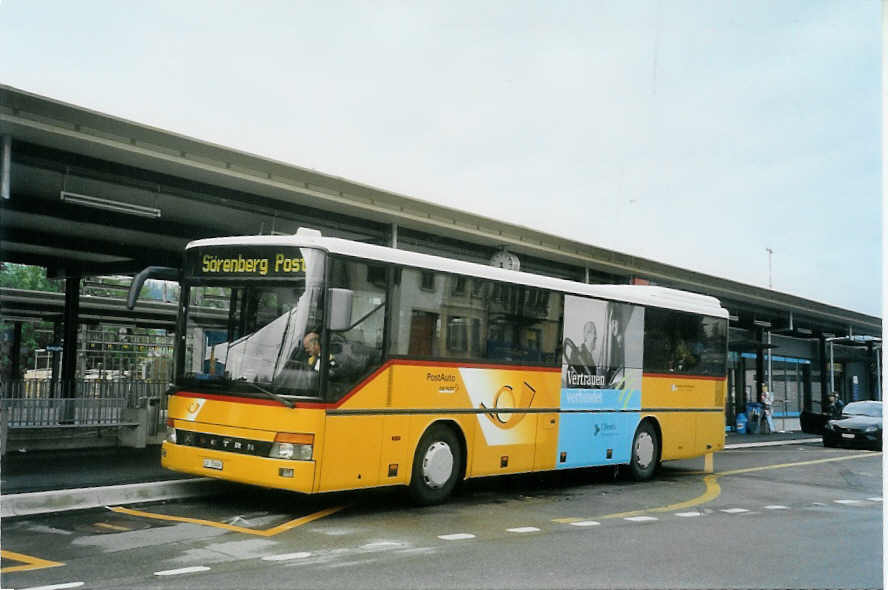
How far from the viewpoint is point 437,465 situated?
1182cm

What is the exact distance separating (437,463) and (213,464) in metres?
3.01

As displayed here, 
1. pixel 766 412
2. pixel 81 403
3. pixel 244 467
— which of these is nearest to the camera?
pixel 244 467

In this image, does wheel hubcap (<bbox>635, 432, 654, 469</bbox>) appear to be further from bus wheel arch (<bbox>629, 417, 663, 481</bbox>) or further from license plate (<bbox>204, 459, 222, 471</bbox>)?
license plate (<bbox>204, 459, 222, 471</bbox>)

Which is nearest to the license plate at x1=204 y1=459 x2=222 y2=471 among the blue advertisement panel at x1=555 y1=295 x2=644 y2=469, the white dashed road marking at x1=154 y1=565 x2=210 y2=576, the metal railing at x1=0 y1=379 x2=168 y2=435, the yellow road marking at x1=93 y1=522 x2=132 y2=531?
the yellow road marking at x1=93 y1=522 x2=132 y2=531

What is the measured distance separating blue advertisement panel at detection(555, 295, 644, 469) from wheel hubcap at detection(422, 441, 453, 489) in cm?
278

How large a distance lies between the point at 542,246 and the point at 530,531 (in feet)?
39.6

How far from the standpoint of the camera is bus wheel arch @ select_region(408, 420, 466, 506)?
1158 cm

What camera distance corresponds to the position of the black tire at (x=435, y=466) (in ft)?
38.0

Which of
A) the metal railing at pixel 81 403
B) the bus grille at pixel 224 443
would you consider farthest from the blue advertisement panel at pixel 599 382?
the metal railing at pixel 81 403

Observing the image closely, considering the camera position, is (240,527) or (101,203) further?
(101,203)

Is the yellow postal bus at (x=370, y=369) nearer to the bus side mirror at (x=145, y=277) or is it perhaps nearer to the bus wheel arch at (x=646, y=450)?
the bus side mirror at (x=145, y=277)

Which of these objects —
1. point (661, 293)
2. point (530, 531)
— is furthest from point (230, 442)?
point (661, 293)

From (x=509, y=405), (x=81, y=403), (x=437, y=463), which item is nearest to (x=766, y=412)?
(x=509, y=405)

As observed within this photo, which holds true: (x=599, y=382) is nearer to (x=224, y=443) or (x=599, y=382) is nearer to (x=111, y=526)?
(x=224, y=443)
